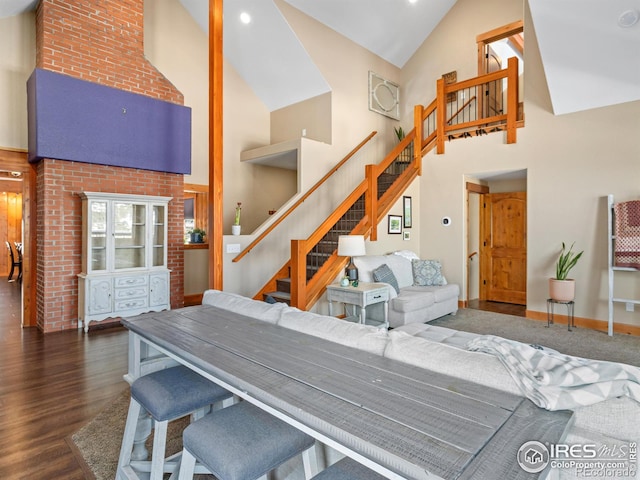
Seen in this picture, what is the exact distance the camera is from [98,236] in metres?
4.84

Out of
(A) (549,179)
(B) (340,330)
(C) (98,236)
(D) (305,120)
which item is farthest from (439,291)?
(C) (98,236)

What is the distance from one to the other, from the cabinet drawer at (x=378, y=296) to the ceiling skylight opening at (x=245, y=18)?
514cm

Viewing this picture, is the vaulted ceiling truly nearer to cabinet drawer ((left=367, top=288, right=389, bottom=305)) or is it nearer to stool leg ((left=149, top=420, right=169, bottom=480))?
cabinet drawer ((left=367, top=288, right=389, bottom=305))

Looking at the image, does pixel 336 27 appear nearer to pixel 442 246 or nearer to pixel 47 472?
pixel 442 246

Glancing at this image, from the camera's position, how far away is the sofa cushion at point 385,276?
16.4 ft

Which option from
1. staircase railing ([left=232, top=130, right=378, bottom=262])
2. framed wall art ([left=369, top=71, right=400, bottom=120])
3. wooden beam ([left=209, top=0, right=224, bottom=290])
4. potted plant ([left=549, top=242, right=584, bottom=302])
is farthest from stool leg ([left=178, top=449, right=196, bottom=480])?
framed wall art ([left=369, top=71, right=400, bottom=120])

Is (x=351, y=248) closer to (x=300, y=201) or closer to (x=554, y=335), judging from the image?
(x=300, y=201)

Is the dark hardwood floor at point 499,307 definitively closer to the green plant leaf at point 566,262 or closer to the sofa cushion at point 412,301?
the green plant leaf at point 566,262

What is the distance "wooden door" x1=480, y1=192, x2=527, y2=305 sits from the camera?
22.2ft

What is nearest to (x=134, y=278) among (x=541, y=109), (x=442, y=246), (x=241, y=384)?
(x=241, y=384)

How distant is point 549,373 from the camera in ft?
3.81

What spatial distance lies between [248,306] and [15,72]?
5.16 m

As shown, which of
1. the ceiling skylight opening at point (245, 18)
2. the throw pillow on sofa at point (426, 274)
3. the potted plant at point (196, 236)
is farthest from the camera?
the potted plant at point (196, 236)

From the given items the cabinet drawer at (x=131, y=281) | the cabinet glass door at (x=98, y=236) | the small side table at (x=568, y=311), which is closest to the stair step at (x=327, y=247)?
the cabinet drawer at (x=131, y=281)
